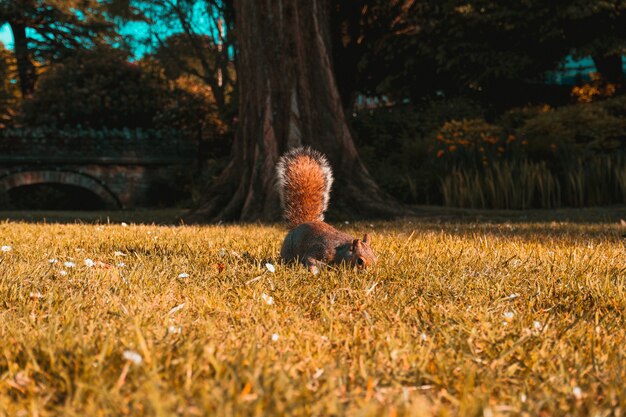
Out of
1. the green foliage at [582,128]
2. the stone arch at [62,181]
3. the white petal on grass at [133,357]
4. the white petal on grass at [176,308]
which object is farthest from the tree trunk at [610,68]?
the white petal on grass at [133,357]

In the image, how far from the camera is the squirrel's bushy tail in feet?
14.5

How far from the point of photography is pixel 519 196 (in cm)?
1147

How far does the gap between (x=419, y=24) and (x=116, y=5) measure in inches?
782

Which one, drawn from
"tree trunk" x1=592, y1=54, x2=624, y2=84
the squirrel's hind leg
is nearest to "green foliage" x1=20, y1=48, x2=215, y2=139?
"tree trunk" x1=592, y1=54, x2=624, y2=84

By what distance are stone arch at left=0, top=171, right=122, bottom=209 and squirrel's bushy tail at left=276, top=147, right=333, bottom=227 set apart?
17266mm

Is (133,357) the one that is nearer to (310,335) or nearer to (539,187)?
(310,335)

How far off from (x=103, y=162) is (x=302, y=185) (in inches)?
695

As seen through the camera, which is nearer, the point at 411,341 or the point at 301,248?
the point at 411,341

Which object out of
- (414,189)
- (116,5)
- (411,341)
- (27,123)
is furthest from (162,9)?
(411,341)

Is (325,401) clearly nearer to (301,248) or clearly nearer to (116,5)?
(301,248)

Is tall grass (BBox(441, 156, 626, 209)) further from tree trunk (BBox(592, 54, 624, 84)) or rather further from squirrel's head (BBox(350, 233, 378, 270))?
tree trunk (BBox(592, 54, 624, 84))

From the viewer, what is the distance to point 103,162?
2084cm

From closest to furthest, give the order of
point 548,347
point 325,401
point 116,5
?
point 325,401
point 548,347
point 116,5

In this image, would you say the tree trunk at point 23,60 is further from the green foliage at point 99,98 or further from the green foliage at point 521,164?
the green foliage at point 521,164
